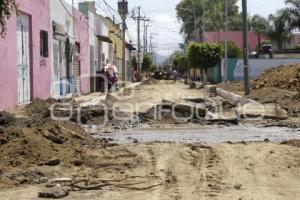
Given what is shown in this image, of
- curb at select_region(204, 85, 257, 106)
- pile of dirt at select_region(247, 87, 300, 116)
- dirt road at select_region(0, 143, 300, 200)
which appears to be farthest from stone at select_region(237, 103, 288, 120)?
dirt road at select_region(0, 143, 300, 200)

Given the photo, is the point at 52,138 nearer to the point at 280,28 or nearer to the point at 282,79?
the point at 282,79

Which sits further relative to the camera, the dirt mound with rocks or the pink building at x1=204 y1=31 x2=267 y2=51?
the pink building at x1=204 y1=31 x2=267 y2=51

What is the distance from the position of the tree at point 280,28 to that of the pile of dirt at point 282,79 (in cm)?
3890

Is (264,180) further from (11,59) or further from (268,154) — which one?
(11,59)

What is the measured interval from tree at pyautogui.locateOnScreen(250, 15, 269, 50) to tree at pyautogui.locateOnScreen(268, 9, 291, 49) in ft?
3.25

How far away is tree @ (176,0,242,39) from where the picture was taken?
105000 millimetres

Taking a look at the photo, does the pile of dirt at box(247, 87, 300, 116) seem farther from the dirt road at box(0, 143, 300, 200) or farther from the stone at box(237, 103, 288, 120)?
the dirt road at box(0, 143, 300, 200)

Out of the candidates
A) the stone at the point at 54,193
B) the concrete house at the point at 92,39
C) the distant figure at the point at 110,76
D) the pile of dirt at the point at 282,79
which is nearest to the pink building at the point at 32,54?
the distant figure at the point at 110,76

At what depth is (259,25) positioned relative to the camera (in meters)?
90.6

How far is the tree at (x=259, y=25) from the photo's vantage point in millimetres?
79438

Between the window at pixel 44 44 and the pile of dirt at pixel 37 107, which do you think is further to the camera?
the window at pixel 44 44

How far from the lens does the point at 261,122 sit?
18.2m

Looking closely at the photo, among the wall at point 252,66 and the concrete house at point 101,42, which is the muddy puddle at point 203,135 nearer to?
the concrete house at point 101,42

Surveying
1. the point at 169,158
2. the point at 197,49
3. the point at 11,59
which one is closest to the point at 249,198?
the point at 169,158
